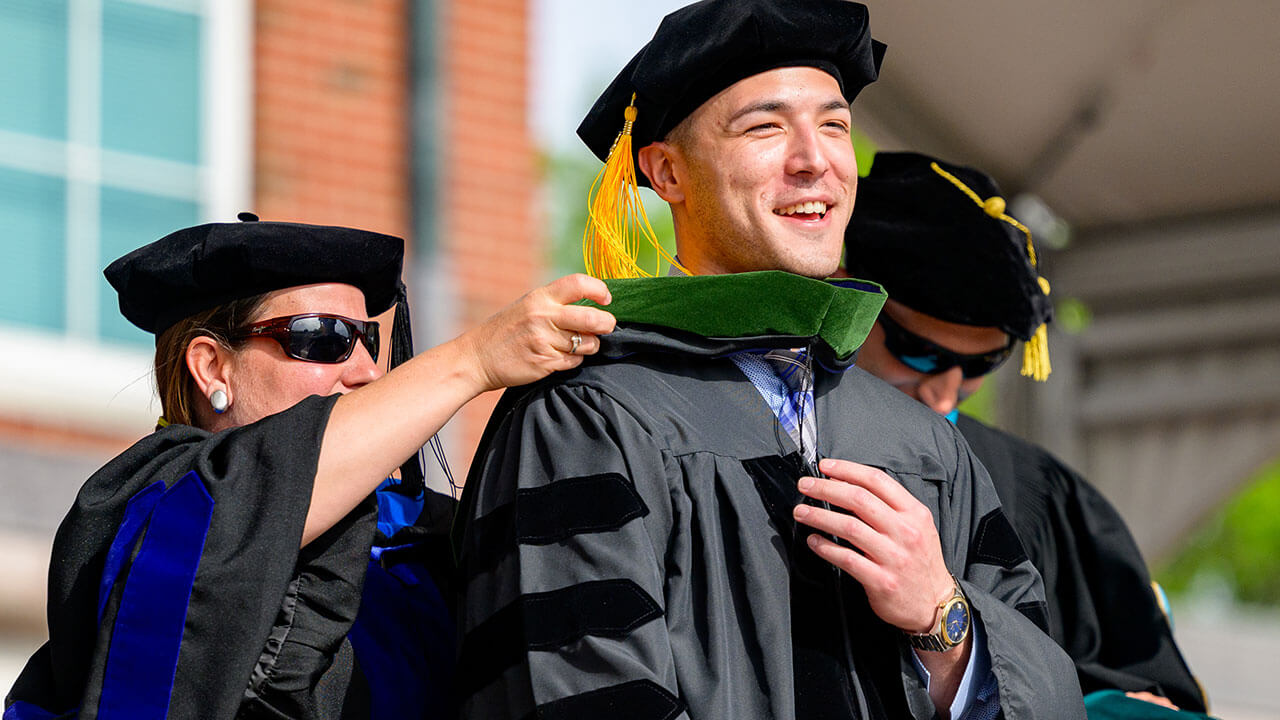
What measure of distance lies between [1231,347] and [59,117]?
4.32m

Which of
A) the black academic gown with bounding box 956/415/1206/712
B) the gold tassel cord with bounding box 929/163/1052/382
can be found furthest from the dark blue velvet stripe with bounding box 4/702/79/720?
the gold tassel cord with bounding box 929/163/1052/382

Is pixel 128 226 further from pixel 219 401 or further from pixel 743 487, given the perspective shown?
pixel 743 487

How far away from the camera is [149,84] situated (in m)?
6.59

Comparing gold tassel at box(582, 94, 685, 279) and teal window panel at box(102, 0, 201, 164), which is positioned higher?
teal window panel at box(102, 0, 201, 164)

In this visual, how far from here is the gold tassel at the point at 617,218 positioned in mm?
2932

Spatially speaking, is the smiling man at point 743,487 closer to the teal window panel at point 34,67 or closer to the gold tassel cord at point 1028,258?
the gold tassel cord at point 1028,258

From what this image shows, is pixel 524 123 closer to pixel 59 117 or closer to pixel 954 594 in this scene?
pixel 59 117

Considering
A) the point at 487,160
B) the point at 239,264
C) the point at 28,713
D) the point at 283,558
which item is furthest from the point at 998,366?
the point at 487,160

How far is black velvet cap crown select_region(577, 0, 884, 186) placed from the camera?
2.73 m

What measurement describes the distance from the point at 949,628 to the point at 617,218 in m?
0.95

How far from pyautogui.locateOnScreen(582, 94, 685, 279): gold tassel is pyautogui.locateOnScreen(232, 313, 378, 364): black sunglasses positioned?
478mm

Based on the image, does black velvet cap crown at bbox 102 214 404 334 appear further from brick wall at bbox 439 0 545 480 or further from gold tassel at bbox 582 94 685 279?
brick wall at bbox 439 0 545 480

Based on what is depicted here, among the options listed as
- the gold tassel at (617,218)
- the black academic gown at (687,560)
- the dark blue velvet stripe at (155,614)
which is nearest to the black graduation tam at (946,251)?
the gold tassel at (617,218)

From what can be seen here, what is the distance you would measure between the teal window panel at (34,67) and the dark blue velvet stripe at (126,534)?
399 centimetres
